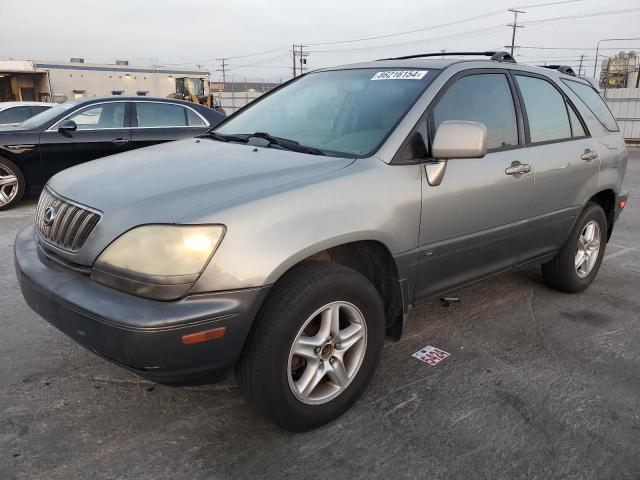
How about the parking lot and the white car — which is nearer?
the parking lot

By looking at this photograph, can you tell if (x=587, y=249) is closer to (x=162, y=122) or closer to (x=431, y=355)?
(x=431, y=355)

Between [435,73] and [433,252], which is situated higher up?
[435,73]

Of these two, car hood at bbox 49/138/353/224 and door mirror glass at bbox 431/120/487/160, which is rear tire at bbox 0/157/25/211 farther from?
door mirror glass at bbox 431/120/487/160

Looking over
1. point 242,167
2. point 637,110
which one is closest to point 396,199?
point 242,167

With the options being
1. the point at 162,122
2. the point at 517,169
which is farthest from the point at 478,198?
the point at 162,122

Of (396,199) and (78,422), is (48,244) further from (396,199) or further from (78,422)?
(396,199)

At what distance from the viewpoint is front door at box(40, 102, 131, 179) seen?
7.16 meters

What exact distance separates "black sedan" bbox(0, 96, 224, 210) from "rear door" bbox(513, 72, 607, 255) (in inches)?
222

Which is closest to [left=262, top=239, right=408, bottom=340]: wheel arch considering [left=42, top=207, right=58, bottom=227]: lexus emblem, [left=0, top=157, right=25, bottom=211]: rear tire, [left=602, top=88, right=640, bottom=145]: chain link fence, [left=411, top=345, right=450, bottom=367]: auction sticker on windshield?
[left=411, top=345, right=450, bottom=367]: auction sticker on windshield

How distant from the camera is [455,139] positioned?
267 cm

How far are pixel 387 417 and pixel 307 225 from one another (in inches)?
41.9

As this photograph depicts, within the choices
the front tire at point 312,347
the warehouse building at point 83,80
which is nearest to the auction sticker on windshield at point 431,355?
the front tire at point 312,347

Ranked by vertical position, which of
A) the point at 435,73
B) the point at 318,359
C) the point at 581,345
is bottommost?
the point at 581,345

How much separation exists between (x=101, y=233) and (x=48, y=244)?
0.50m
